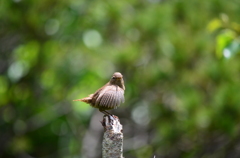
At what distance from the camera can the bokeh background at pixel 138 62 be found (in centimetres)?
656

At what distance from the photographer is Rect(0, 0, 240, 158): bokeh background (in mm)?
6562

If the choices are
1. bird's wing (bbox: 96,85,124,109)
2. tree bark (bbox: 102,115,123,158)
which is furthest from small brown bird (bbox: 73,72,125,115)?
tree bark (bbox: 102,115,123,158)

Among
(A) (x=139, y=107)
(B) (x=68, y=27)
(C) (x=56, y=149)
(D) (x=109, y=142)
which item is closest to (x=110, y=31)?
(B) (x=68, y=27)

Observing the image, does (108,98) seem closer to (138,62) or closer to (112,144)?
(112,144)

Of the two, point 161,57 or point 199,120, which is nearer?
point 199,120

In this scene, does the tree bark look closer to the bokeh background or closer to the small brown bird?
the small brown bird

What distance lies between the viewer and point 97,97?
323 cm

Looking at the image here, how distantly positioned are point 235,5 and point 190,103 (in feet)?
5.44

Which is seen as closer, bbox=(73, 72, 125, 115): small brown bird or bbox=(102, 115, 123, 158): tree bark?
bbox=(102, 115, 123, 158): tree bark

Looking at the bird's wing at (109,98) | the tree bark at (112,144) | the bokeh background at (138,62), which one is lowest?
the tree bark at (112,144)

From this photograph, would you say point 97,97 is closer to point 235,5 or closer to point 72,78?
point 72,78

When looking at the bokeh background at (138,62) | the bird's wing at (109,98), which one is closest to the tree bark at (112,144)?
the bird's wing at (109,98)

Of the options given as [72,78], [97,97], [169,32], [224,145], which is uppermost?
[169,32]

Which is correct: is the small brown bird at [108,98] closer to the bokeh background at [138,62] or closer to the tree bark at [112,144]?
the tree bark at [112,144]
